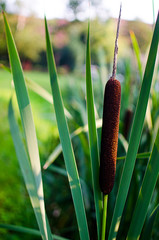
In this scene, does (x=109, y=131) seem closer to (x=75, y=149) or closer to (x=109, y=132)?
(x=109, y=132)

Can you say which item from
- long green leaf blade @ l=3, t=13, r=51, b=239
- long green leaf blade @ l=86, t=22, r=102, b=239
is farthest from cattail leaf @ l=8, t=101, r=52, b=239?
long green leaf blade @ l=86, t=22, r=102, b=239

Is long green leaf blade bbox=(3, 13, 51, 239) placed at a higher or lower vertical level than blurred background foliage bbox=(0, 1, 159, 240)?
higher

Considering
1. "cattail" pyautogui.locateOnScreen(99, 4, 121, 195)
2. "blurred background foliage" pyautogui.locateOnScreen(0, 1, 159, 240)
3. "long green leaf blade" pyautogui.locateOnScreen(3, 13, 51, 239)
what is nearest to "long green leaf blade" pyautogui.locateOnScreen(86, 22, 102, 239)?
"cattail" pyautogui.locateOnScreen(99, 4, 121, 195)

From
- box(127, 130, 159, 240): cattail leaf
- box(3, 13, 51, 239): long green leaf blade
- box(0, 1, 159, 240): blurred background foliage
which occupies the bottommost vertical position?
box(0, 1, 159, 240): blurred background foliage

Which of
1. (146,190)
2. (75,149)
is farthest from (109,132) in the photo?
(75,149)

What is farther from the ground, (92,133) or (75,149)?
(92,133)

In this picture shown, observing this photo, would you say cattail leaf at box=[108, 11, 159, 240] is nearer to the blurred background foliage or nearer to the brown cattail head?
the brown cattail head

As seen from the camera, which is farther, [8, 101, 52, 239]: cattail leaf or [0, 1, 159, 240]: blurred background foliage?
[0, 1, 159, 240]: blurred background foliage
